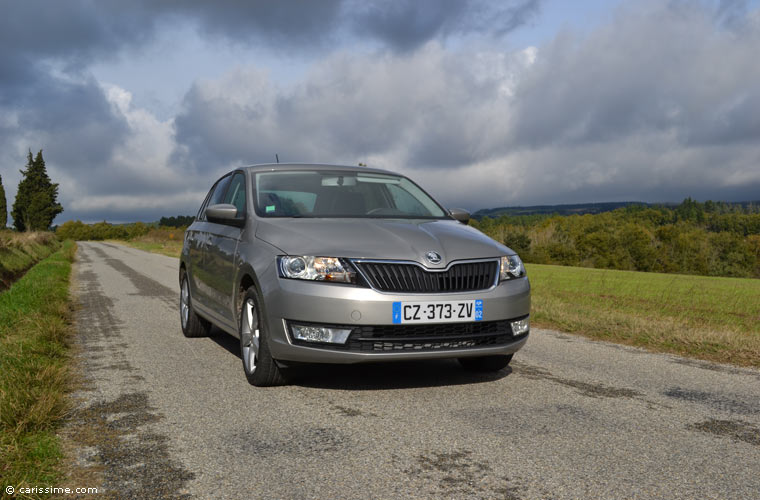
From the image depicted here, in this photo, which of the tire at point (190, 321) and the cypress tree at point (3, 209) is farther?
the cypress tree at point (3, 209)

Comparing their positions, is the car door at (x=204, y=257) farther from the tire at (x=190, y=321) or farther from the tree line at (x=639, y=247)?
the tree line at (x=639, y=247)


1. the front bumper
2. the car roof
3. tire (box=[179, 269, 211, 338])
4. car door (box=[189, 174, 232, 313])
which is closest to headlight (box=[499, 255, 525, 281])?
the front bumper

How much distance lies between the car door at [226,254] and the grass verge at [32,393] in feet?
4.41

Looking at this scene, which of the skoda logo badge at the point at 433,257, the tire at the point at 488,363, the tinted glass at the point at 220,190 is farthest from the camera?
the tinted glass at the point at 220,190

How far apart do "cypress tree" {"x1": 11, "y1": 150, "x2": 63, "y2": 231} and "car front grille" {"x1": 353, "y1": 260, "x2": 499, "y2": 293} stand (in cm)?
7961

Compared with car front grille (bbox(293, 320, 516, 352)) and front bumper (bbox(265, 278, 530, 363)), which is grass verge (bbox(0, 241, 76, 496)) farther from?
car front grille (bbox(293, 320, 516, 352))

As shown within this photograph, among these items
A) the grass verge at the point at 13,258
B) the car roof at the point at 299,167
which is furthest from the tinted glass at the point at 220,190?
the grass verge at the point at 13,258

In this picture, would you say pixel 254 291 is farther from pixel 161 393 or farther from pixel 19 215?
pixel 19 215

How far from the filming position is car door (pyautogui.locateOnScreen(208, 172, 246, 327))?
5.45 m

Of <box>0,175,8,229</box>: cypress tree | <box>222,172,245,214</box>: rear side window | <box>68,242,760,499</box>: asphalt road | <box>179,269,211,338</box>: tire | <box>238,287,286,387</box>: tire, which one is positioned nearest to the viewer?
<box>68,242,760,499</box>: asphalt road

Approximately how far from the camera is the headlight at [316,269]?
432 centimetres

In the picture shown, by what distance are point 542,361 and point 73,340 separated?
4878 millimetres

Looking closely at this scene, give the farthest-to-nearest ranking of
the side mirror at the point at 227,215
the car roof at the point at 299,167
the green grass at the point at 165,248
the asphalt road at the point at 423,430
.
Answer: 1. the green grass at the point at 165,248
2. the car roof at the point at 299,167
3. the side mirror at the point at 227,215
4. the asphalt road at the point at 423,430

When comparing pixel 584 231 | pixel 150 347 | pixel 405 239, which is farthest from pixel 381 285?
pixel 584 231
